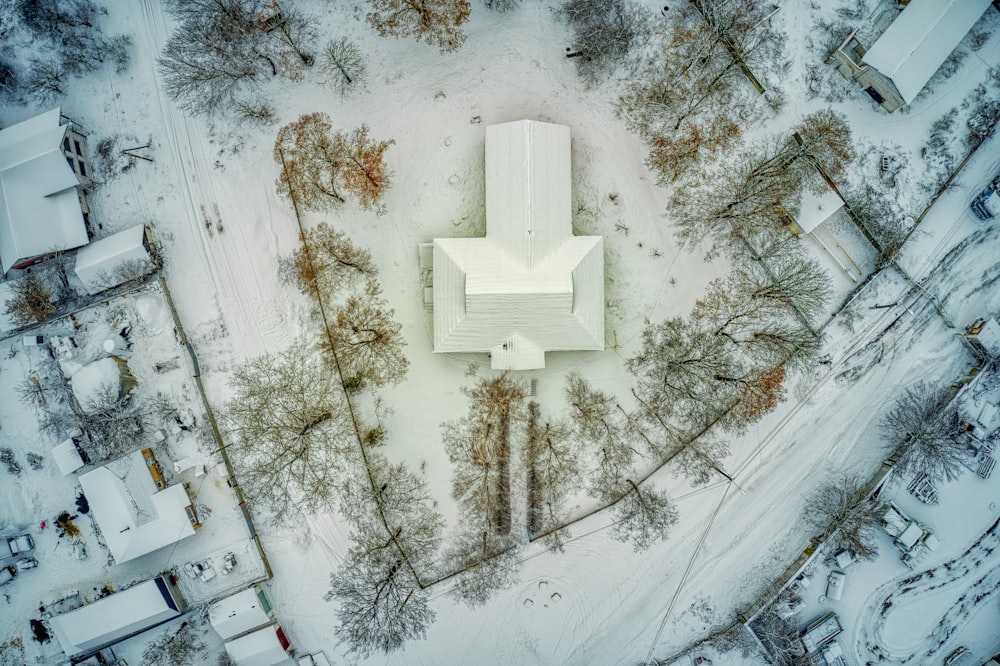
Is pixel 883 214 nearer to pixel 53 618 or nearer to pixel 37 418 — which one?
pixel 37 418

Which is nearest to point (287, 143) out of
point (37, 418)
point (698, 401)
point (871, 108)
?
point (37, 418)

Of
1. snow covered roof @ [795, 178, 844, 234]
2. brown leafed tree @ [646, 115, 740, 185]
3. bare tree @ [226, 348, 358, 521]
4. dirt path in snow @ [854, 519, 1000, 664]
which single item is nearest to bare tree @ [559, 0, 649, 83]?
brown leafed tree @ [646, 115, 740, 185]

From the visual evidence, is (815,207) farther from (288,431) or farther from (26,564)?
(26,564)

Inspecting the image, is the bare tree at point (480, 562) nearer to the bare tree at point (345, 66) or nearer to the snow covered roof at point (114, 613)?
the snow covered roof at point (114, 613)

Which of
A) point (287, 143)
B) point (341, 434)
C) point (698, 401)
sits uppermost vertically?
point (287, 143)

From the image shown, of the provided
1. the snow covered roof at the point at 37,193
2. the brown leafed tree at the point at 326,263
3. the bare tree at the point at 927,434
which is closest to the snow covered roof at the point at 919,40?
the bare tree at the point at 927,434

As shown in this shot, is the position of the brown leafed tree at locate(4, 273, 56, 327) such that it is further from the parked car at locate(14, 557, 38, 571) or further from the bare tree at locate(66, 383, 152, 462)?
the parked car at locate(14, 557, 38, 571)
